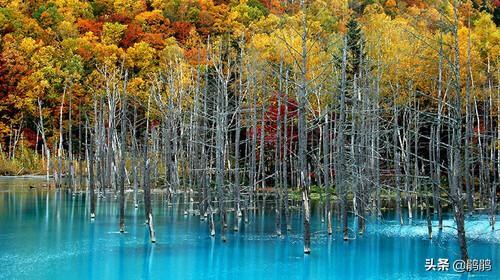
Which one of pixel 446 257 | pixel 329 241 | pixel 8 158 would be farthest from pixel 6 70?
pixel 446 257

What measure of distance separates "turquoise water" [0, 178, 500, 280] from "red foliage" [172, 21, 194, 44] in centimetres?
4762

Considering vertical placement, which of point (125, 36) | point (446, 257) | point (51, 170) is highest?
point (125, 36)

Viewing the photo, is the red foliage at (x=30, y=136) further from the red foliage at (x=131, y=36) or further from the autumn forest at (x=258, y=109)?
the red foliage at (x=131, y=36)

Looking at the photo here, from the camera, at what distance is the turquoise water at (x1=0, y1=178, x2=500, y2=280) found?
2178 cm

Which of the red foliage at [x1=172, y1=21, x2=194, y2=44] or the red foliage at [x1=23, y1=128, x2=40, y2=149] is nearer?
the red foliage at [x1=23, y1=128, x2=40, y2=149]

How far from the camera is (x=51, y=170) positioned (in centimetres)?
6134

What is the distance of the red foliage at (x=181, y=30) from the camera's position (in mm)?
82000

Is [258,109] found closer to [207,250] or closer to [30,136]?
[207,250]

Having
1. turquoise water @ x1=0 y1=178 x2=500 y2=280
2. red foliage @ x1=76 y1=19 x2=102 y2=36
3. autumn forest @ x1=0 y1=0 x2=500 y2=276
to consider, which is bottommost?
turquoise water @ x1=0 y1=178 x2=500 y2=280

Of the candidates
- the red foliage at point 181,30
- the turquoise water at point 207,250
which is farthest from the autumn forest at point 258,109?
the turquoise water at point 207,250

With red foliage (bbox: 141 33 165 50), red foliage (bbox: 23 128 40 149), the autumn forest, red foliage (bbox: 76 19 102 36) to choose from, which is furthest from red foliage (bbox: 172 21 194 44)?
red foliage (bbox: 23 128 40 149)

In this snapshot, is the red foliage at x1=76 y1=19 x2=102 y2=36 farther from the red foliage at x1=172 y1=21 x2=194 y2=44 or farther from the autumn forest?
the red foliage at x1=172 y1=21 x2=194 y2=44

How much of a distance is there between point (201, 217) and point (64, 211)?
327 inches

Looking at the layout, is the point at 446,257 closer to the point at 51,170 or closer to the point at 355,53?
the point at 355,53
